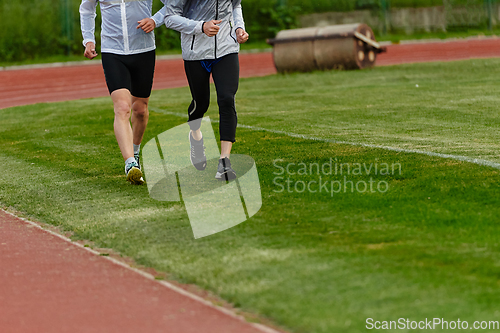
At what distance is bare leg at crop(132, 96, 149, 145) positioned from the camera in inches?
278

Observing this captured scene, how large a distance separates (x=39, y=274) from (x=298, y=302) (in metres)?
1.74

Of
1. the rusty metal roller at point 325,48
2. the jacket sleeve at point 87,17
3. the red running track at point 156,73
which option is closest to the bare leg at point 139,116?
the jacket sleeve at point 87,17

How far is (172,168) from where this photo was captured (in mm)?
7250

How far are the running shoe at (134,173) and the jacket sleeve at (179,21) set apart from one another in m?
1.28

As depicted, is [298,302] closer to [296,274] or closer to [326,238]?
[296,274]

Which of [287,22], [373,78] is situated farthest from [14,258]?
[287,22]

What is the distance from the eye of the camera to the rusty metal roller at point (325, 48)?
18.2 m

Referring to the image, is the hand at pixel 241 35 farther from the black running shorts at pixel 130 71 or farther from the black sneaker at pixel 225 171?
Result: the black sneaker at pixel 225 171

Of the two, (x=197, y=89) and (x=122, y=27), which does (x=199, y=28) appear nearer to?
(x=197, y=89)

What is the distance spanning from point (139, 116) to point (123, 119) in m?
0.59

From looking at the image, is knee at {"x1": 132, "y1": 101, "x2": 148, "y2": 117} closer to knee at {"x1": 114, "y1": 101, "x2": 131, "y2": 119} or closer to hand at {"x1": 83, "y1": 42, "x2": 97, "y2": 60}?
knee at {"x1": 114, "y1": 101, "x2": 131, "y2": 119}

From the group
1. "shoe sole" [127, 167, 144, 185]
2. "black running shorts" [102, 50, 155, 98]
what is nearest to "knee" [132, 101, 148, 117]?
"black running shorts" [102, 50, 155, 98]

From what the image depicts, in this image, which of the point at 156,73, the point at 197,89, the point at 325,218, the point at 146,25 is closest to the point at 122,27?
the point at 146,25

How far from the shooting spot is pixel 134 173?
6.36 meters
